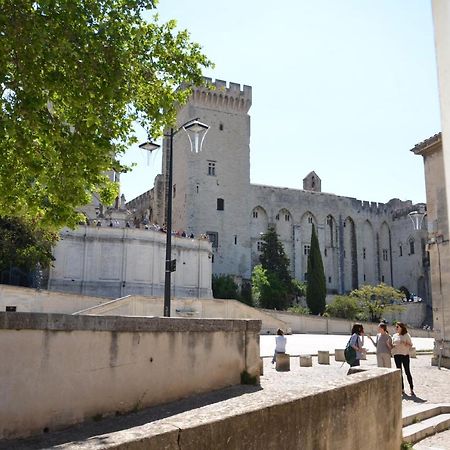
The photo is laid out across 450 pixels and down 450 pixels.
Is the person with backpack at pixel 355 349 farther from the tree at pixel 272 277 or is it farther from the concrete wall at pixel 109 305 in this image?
the tree at pixel 272 277

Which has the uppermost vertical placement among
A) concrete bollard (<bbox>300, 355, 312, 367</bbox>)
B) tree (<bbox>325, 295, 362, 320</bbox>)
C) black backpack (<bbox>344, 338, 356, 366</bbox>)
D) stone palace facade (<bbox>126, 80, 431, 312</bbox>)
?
stone palace facade (<bbox>126, 80, 431, 312</bbox>)

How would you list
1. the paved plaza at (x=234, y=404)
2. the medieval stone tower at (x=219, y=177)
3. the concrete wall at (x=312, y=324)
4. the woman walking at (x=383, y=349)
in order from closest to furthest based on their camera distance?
the paved plaza at (x=234, y=404) → the woman walking at (x=383, y=349) → the concrete wall at (x=312, y=324) → the medieval stone tower at (x=219, y=177)

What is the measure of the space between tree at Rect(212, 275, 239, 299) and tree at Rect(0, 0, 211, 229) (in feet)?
127

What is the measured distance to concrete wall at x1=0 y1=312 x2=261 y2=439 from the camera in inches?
237

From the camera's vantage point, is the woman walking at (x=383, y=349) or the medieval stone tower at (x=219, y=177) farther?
the medieval stone tower at (x=219, y=177)

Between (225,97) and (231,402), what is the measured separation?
55.7 metres

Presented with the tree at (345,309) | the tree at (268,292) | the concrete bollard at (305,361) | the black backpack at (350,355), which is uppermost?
the tree at (268,292)

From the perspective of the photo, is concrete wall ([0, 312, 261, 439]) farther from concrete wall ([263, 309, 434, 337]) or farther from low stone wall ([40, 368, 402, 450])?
concrete wall ([263, 309, 434, 337])

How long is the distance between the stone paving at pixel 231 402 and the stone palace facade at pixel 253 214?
40.2 meters

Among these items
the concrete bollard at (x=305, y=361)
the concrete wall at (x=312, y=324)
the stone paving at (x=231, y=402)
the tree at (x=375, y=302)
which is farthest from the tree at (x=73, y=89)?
the tree at (x=375, y=302)

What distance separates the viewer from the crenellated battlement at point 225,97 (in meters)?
56.9

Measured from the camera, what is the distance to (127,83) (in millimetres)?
8742

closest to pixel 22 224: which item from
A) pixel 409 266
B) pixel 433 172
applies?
pixel 433 172

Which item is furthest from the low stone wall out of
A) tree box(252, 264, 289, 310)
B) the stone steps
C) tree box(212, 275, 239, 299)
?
tree box(252, 264, 289, 310)
